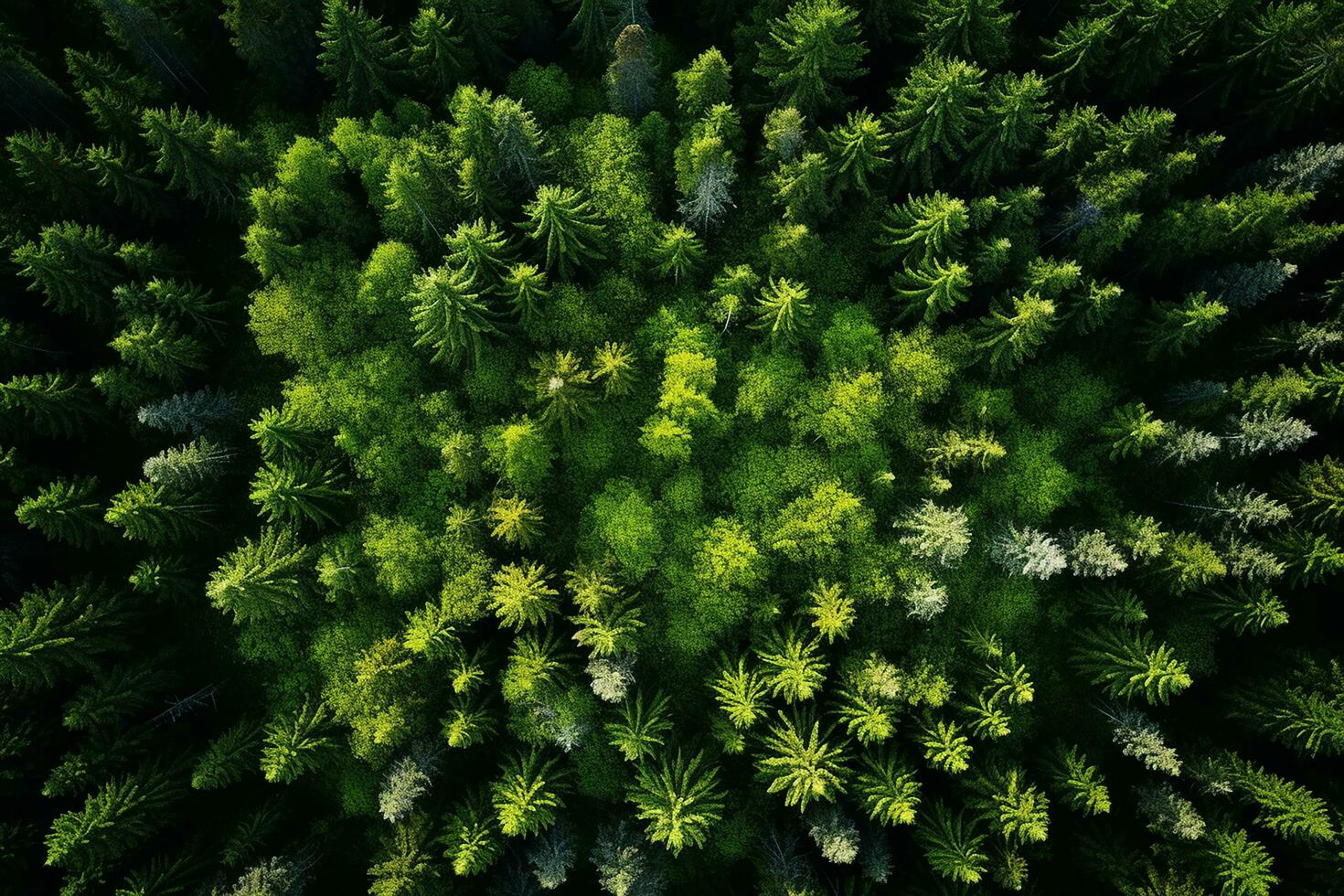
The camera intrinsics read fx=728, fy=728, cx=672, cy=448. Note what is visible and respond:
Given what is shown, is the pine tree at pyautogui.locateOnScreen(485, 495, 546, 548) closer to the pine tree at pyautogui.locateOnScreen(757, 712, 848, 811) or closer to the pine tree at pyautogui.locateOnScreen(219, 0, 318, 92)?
the pine tree at pyautogui.locateOnScreen(757, 712, 848, 811)

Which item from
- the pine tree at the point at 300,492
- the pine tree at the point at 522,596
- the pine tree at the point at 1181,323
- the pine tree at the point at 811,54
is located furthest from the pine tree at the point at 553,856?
the pine tree at the point at 1181,323

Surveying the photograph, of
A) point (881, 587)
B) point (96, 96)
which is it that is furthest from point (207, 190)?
point (881, 587)

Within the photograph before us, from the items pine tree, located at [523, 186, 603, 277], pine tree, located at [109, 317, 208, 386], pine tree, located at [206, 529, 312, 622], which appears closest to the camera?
pine tree, located at [523, 186, 603, 277]

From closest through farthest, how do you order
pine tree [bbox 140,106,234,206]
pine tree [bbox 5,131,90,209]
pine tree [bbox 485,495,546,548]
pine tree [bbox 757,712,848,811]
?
pine tree [bbox 757,712,848,811] → pine tree [bbox 485,495,546,548] → pine tree [bbox 140,106,234,206] → pine tree [bbox 5,131,90,209]

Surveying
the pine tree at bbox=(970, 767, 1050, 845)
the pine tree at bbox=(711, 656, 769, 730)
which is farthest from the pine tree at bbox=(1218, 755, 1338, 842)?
the pine tree at bbox=(711, 656, 769, 730)

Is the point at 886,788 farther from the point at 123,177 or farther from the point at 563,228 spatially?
the point at 123,177

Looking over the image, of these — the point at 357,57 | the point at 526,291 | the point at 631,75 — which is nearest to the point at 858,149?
the point at 631,75
